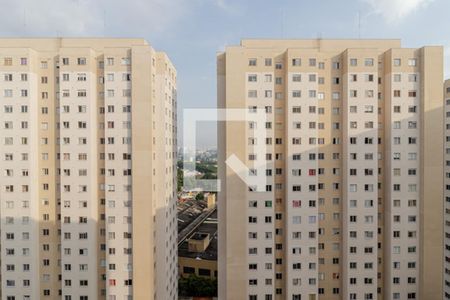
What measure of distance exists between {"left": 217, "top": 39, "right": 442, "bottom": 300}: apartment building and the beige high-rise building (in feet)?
23.1

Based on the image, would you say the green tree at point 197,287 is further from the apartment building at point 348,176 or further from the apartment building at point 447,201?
the apartment building at point 447,201

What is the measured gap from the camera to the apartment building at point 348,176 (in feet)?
81.6

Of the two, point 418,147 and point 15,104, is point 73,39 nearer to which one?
point 15,104

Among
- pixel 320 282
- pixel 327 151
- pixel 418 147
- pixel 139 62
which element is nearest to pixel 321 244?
pixel 320 282

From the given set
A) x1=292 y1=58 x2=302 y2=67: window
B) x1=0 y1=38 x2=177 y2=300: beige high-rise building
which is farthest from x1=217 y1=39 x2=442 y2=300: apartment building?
x1=0 y1=38 x2=177 y2=300: beige high-rise building

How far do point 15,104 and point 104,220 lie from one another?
11801 millimetres

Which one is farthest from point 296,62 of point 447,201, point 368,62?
point 447,201

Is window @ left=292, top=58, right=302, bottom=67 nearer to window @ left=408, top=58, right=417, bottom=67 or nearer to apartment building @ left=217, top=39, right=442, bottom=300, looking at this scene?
apartment building @ left=217, top=39, right=442, bottom=300

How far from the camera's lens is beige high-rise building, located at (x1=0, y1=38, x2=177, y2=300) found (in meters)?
24.7

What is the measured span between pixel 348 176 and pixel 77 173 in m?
22.1

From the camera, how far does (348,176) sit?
82.5 feet

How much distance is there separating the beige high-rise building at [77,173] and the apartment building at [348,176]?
7.04 m

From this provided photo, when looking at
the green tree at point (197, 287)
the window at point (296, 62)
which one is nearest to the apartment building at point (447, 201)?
the window at point (296, 62)

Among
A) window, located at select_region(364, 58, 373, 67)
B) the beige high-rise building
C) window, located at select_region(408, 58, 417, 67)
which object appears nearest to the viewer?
the beige high-rise building
